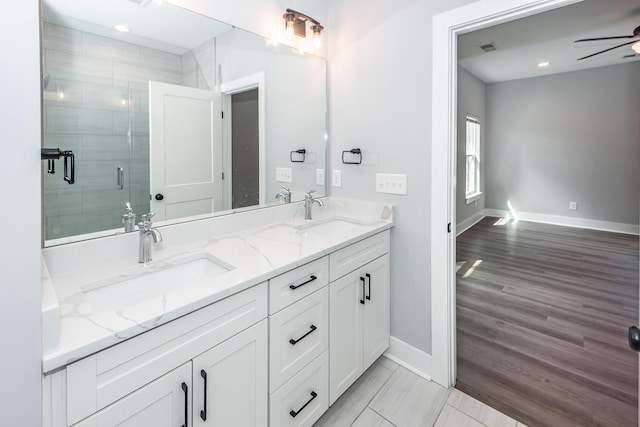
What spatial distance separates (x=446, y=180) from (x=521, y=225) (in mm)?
5153

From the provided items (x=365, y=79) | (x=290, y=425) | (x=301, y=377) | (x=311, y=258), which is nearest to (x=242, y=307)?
(x=311, y=258)

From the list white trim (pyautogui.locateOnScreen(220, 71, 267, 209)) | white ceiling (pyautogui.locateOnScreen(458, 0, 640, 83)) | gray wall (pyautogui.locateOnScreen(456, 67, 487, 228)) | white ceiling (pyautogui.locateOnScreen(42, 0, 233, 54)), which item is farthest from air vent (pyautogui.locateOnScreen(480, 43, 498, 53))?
white ceiling (pyautogui.locateOnScreen(42, 0, 233, 54))


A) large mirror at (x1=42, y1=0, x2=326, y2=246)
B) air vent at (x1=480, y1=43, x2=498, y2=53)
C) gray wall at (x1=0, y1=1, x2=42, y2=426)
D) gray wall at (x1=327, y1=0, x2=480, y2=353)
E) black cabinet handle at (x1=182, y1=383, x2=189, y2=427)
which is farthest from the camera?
air vent at (x1=480, y1=43, x2=498, y2=53)

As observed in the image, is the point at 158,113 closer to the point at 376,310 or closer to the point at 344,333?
the point at 344,333

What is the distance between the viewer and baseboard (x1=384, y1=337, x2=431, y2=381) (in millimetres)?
1919

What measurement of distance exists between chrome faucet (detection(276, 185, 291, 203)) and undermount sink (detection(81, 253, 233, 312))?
2.63ft

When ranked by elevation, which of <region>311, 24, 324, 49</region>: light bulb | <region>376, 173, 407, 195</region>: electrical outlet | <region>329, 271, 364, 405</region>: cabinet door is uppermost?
<region>311, 24, 324, 49</region>: light bulb

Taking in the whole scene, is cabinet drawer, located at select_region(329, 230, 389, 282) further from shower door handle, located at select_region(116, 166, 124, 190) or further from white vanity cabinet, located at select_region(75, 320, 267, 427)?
shower door handle, located at select_region(116, 166, 124, 190)

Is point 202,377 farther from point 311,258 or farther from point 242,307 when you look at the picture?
point 311,258

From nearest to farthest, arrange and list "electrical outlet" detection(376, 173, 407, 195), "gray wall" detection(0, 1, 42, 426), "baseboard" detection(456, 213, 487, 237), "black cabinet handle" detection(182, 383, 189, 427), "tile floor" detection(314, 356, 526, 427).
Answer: "gray wall" detection(0, 1, 42, 426) → "black cabinet handle" detection(182, 383, 189, 427) → "tile floor" detection(314, 356, 526, 427) → "electrical outlet" detection(376, 173, 407, 195) → "baseboard" detection(456, 213, 487, 237)

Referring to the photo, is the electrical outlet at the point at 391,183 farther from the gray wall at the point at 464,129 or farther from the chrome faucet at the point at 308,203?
the gray wall at the point at 464,129

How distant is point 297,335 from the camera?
1354 millimetres

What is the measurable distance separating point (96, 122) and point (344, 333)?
4.60 feet

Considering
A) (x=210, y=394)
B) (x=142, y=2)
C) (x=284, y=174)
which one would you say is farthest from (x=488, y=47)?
(x=210, y=394)
